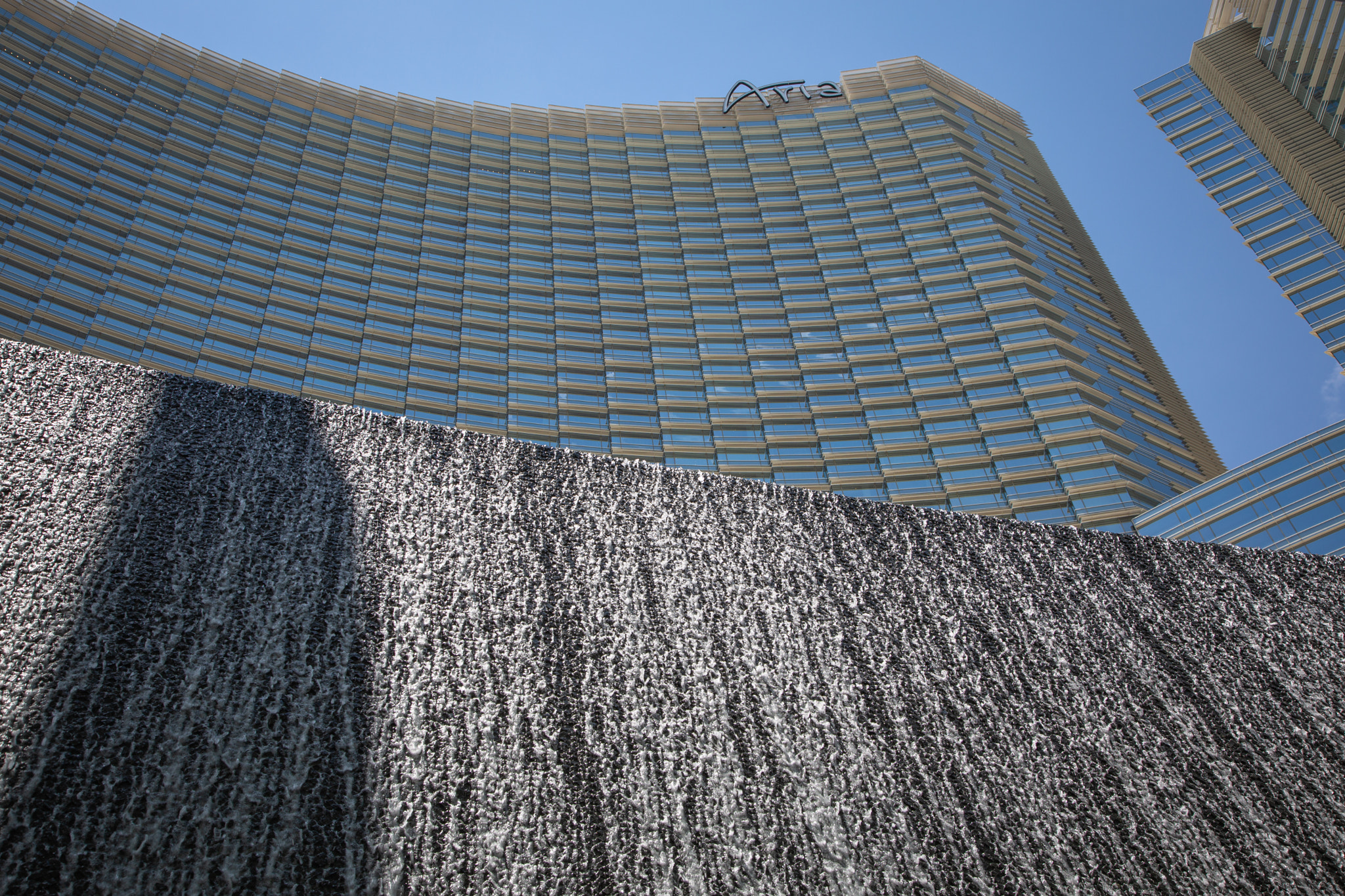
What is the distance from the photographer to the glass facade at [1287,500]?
2212cm

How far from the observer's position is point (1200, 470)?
48500mm

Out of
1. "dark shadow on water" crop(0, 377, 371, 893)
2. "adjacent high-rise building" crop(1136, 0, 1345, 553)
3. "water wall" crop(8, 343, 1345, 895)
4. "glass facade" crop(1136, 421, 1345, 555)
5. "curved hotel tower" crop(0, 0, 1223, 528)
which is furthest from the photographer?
"curved hotel tower" crop(0, 0, 1223, 528)

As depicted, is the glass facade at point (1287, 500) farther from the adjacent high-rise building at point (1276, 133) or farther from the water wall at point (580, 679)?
the water wall at point (580, 679)

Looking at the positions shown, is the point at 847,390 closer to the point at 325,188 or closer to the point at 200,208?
the point at 325,188

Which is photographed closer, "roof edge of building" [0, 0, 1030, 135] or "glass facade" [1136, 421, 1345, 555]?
"glass facade" [1136, 421, 1345, 555]

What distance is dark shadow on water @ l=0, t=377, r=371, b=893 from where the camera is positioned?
3.69 m

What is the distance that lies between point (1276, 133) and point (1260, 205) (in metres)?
3.32

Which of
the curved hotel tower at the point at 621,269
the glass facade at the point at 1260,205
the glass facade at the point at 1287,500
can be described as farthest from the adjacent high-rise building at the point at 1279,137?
the glass facade at the point at 1287,500

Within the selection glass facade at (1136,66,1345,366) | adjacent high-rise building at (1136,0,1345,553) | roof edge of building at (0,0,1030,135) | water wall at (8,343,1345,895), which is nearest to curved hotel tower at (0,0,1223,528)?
roof edge of building at (0,0,1030,135)

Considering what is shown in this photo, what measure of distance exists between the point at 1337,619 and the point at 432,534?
6.79 m

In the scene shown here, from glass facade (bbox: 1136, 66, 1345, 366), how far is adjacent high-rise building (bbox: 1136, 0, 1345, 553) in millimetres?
42

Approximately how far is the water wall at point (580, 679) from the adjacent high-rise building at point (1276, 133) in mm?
24580

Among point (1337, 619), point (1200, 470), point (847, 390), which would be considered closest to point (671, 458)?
point (847, 390)

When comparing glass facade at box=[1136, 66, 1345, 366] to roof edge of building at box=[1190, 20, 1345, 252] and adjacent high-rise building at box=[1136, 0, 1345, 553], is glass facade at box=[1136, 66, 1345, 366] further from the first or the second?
roof edge of building at box=[1190, 20, 1345, 252]
